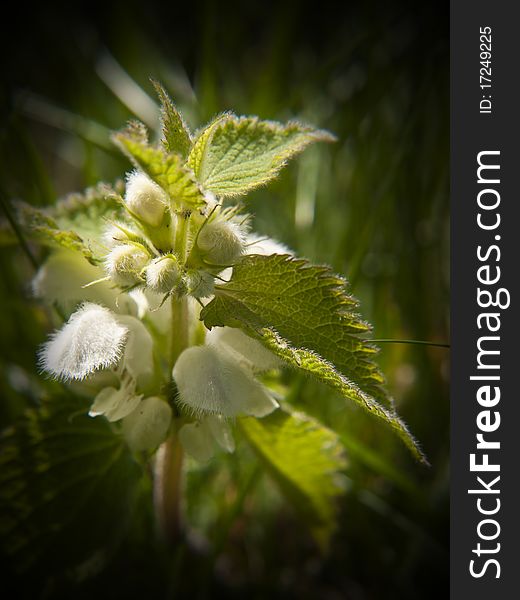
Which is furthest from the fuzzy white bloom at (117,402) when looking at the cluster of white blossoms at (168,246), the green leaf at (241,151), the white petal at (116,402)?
the green leaf at (241,151)

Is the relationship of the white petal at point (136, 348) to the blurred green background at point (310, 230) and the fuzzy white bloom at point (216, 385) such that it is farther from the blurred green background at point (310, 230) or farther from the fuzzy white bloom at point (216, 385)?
the blurred green background at point (310, 230)

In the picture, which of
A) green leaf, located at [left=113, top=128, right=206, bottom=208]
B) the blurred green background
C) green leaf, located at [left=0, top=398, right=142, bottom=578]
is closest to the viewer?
green leaf, located at [left=113, top=128, right=206, bottom=208]

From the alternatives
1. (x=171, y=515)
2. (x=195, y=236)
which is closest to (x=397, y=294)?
(x=171, y=515)

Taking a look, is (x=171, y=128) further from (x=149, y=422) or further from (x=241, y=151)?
(x=149, y=422)

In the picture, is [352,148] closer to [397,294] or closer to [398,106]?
[398,106]

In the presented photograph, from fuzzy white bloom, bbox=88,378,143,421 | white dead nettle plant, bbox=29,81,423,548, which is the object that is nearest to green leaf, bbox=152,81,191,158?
white dead nettle plant, bbox=29,81,423,548

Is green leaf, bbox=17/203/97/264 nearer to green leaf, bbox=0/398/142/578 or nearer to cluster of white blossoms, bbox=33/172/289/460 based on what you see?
cluster of white blossoms, bbox=33/172/289/460
